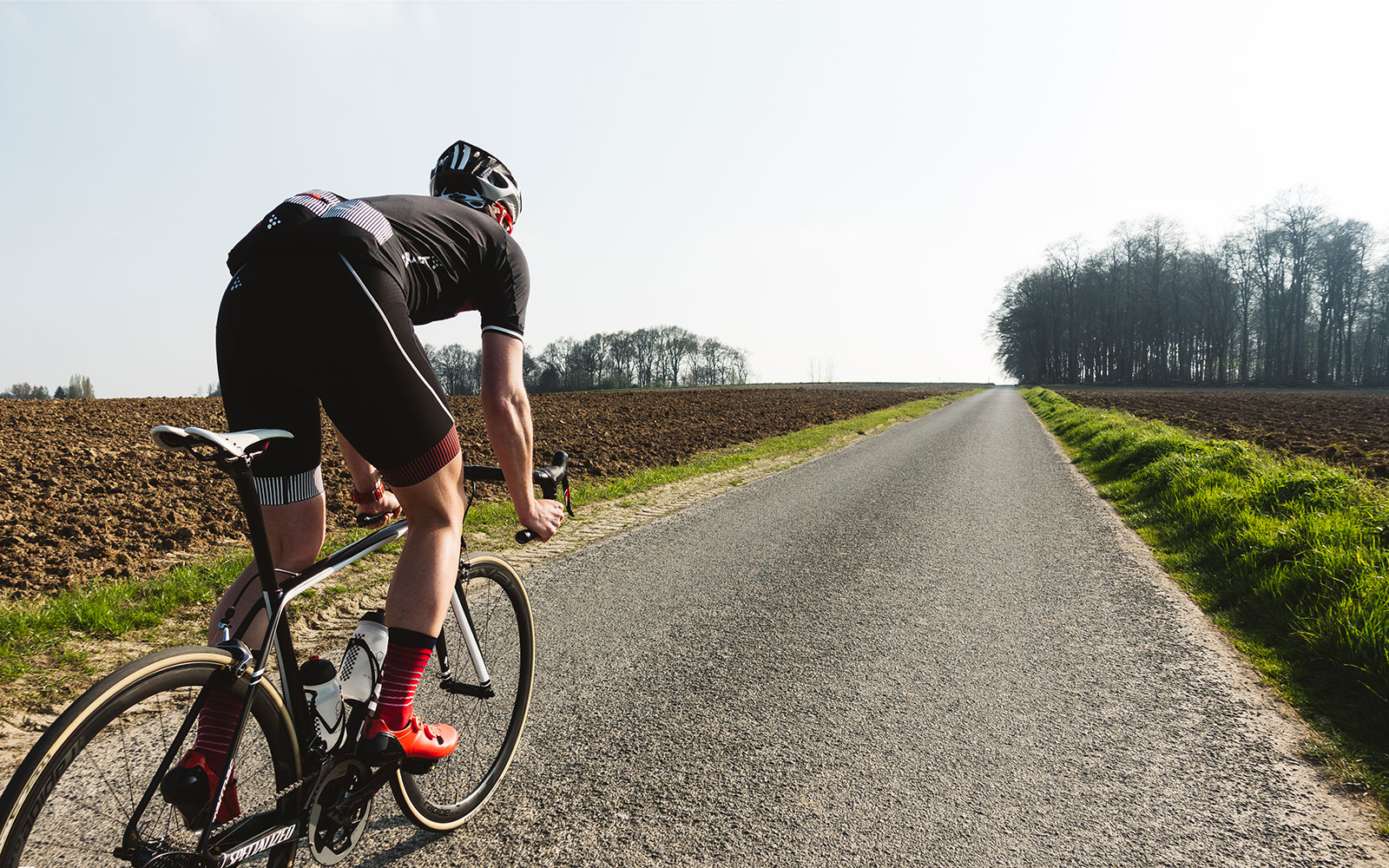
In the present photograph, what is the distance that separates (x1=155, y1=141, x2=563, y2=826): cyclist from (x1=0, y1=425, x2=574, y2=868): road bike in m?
0.04

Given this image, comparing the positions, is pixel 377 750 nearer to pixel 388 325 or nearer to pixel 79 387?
pixel 388 325

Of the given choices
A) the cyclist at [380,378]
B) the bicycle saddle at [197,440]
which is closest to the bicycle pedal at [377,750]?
the cyclist at [380,378]

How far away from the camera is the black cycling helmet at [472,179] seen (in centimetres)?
212

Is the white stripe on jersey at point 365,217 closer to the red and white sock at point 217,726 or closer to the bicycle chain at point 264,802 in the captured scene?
the red and white sock at point 217,726

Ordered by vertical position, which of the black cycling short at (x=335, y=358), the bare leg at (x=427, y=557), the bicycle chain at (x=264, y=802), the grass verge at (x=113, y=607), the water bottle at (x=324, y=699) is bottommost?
the grass verge at (x=113, y=607)

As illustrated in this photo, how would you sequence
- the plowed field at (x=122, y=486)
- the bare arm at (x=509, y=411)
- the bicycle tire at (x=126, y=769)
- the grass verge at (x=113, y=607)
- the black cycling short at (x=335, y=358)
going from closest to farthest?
the bicycle tire at (x=126, y=769)
the black cycling short at (x=335, y=358)
the bare arm at (x=509, y=411)
the grass verge at (x=113, y=607)
the plowed field at (x=122, y=486)

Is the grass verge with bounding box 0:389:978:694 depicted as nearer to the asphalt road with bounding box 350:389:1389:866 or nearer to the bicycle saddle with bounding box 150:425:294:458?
the asphalt road with bounding box 350:389:1389:866

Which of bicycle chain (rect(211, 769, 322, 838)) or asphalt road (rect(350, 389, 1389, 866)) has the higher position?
bicycle chain (rect(211, 769, 322, 838))

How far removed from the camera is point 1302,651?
4.00 meters

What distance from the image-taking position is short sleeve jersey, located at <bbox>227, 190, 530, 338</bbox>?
1653 mm

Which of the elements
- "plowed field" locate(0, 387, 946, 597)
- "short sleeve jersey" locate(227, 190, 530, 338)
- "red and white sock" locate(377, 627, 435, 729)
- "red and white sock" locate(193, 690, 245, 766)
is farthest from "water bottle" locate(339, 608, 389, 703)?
"plowed field" locate(0, 387, 946, 597)

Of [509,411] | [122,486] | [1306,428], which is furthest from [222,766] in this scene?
[1306,428]

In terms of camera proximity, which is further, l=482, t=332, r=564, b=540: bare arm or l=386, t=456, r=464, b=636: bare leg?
l=482, t=332, r=564, b=540: bare arm

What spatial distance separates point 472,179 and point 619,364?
385 ft
